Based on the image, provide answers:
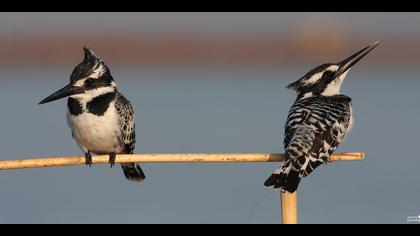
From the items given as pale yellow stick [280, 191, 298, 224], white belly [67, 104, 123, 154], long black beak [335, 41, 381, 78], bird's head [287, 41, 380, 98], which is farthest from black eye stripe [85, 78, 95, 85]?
pale yellow stick [280, 191, 298, 224]

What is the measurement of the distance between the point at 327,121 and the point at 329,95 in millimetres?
549

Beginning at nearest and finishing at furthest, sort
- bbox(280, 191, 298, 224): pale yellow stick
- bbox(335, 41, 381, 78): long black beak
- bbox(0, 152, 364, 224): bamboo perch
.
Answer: bbox(280, 191, 298, 224): pale yellow stick
bbox(0, 152, 364, 224): bamboo perch
bbox(335, 41, 381, 78): long black beak

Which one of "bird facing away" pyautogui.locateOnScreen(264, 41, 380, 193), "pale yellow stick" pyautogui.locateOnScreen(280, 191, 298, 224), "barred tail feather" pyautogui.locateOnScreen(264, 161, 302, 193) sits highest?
"bird facing away" pyautogui.locateOnScreen(264, 41, 380, 193)

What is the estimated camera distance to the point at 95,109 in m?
5.89

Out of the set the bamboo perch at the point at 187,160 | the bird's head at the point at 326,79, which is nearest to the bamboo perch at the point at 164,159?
the bamboo perch at the point at 187,160

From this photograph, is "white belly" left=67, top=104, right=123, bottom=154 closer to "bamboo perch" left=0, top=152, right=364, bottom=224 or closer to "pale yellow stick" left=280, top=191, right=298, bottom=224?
"bamboo perch" left=0, top=152, right=364, bottom=224

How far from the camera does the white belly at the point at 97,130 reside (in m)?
5.86

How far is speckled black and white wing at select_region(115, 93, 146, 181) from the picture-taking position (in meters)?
6.01

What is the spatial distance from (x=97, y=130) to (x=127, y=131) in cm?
25

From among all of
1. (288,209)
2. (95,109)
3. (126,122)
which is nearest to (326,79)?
(126,122)

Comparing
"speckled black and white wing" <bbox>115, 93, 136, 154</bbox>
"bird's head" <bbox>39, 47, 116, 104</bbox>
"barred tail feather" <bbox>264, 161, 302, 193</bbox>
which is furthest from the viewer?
"speckled black and white wing" <bbox>115, 93, 136, 154</bbox>

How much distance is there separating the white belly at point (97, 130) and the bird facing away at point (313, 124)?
1075 mm

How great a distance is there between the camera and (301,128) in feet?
18.0
